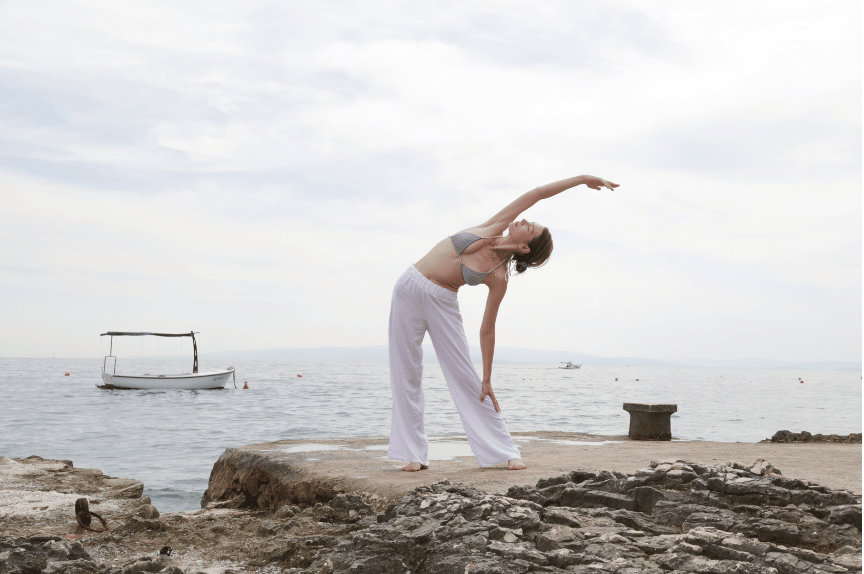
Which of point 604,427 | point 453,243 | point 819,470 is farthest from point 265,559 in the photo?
point 604,427

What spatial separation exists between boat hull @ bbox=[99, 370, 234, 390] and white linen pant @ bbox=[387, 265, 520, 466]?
37108 millimetres

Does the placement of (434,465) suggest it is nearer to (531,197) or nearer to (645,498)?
(645,498)

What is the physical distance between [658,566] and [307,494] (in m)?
2.75

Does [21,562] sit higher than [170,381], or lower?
higher

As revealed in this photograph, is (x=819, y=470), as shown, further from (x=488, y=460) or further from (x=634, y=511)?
(x=488, y=460)

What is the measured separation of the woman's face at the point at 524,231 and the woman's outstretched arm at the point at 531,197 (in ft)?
0.50

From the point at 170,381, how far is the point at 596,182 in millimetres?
38658

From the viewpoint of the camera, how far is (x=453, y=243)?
4.62 m

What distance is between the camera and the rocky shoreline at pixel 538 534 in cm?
273

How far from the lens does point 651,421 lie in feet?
24.0

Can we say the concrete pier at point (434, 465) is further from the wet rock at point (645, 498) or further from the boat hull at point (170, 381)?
the boat hull at point (170, 381)

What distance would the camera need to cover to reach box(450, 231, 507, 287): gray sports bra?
14.8 feet

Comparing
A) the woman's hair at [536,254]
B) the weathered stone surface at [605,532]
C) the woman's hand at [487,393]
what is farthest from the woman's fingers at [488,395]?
the weathered stone surface at [605,532]

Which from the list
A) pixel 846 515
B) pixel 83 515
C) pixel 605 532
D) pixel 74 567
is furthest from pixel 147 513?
pixel 846 515
